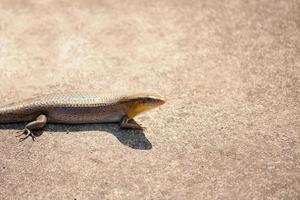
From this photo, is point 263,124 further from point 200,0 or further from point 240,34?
point 200,0

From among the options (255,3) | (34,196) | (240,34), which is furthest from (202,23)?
(34,196)

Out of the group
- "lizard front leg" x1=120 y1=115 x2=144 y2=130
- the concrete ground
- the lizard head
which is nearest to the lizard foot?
the concrete ground

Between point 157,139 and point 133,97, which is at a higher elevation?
point 133,97

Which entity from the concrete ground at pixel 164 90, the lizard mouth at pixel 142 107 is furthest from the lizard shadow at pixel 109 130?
the lizard mouth at pixel 142 107

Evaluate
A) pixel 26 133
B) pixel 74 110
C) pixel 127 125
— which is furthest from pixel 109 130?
pixel 26 133

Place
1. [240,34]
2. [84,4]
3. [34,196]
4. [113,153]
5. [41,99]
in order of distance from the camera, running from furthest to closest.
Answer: [84,4] → [240,34] → [41,99] → [113,153] → [34,196]

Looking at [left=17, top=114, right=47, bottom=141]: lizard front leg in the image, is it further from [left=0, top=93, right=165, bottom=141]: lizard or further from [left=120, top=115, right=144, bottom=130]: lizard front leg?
[left=120, top=115, right=144, bottom=130]: lizard front leg

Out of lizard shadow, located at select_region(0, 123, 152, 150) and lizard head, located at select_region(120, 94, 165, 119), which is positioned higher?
lizard head, located at select_region(120, 94, 165, 119)

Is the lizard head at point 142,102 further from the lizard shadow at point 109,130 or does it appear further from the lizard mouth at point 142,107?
the lizard shadow at point 109,130
